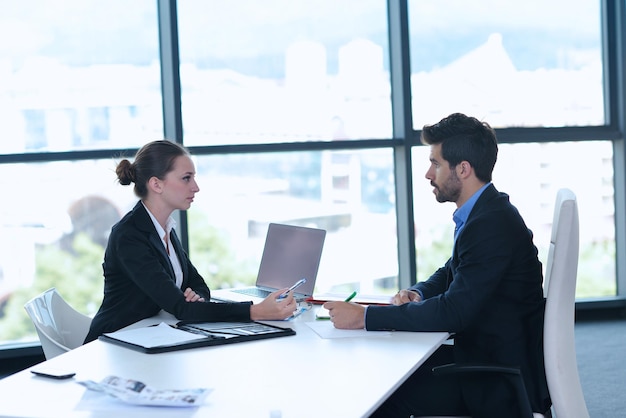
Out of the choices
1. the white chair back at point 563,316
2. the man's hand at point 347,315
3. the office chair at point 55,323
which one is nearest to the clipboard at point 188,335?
the man's hand at point 347,315

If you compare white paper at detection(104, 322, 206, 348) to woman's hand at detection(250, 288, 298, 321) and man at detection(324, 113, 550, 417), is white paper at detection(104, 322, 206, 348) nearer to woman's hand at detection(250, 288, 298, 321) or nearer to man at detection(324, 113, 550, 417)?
woman's hand at detection(250, 288, 298, 321)

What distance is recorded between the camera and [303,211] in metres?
5.29

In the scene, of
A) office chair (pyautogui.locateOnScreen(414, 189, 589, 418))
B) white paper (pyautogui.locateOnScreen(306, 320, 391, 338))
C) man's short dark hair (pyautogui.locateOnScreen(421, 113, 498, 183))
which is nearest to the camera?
office chair (pyautogui.locateOnScreen(414, 189, 589, 418))

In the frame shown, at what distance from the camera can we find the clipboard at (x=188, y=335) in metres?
2.41

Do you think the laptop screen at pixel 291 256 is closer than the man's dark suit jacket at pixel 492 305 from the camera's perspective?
No

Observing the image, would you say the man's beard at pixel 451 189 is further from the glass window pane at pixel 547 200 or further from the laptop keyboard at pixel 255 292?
the glass window pane at pixel 547 200

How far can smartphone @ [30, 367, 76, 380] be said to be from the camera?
2.12m

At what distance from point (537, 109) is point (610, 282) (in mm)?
1387

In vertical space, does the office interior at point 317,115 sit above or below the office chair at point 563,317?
above

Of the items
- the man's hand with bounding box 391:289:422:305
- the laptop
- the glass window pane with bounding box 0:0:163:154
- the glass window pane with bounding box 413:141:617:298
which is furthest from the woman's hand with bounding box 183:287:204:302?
the glass window pane with bounding box 413:141:617:298

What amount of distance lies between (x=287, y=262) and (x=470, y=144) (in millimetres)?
977

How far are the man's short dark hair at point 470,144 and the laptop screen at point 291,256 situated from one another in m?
0.67

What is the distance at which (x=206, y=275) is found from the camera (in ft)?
16.9

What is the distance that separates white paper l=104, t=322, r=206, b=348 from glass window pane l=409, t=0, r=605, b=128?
317 cm
